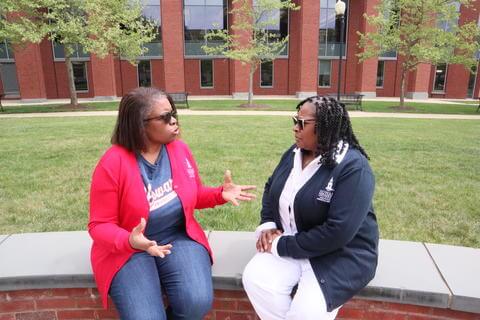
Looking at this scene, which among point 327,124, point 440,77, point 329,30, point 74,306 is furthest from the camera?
point 440,77

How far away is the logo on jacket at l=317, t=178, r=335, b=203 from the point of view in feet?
6.95

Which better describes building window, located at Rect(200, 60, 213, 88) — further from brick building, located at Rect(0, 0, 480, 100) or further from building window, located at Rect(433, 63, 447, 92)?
building window, located at Rect(433, 63, 447, 92)

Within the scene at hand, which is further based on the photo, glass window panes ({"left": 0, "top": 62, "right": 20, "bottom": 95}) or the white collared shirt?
glass window panes ({"left": 0, "top": 62, "right": 20, "bottom": 95})

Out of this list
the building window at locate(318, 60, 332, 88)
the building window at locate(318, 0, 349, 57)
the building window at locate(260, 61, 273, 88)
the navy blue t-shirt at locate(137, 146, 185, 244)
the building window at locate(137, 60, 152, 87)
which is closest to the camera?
the navy blue t-shirt at locate(137, 146, 185, 244)

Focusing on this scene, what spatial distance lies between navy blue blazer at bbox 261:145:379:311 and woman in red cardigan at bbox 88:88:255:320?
1.97 feet

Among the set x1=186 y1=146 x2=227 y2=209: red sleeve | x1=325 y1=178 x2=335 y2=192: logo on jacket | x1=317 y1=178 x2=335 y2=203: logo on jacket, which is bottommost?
x1=186 y1=146 x2=227 y2=209: red sleeve

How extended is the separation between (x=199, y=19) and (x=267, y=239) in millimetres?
30354

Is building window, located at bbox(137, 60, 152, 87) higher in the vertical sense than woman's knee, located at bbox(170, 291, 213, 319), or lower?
higher

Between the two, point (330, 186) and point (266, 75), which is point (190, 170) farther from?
point (266, 75)

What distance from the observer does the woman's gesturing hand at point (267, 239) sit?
240 centimetres

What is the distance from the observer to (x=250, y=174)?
586cm

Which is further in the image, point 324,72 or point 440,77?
point 440,77

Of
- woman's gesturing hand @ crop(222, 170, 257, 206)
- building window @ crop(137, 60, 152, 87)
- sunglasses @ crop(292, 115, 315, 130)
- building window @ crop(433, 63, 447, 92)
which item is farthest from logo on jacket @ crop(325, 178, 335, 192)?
building window @ crop(433, 63, 447, 92)

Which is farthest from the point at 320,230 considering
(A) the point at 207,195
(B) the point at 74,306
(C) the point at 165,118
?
(B) the point at 74,306
